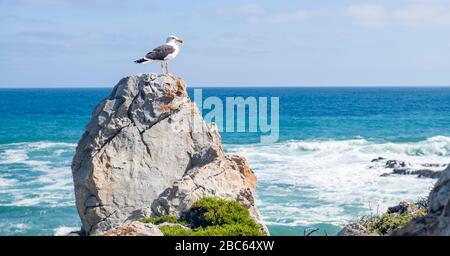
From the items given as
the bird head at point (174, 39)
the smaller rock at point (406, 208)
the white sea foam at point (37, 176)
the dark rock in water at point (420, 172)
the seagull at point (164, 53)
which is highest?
the bird head at point (174, 39)

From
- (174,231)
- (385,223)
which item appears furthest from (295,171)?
(385,223)

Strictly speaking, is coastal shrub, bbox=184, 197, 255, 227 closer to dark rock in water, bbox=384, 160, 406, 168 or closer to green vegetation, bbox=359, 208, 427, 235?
green vegetation, bbox=359, 208, 427, 235

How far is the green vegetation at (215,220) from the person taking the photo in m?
10.2

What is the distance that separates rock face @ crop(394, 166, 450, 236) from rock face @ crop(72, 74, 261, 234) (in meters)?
8.95

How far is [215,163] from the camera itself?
1366 centimetres

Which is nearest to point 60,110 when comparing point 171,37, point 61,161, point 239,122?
point 239,122

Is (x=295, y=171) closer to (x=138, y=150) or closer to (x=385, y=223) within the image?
(x=138, y=150)

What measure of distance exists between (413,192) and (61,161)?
78.1 feet

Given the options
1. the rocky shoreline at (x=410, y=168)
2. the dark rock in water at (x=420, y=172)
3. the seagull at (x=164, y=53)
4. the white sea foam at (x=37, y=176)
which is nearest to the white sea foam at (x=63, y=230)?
the white sea foam at (x=37, y=176)

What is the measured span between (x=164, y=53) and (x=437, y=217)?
1096 centimetres

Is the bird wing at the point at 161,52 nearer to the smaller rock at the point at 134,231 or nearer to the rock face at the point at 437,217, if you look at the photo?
the smaller rock at the point at 134,231

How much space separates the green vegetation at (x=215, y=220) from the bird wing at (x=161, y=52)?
4834 millimetres
